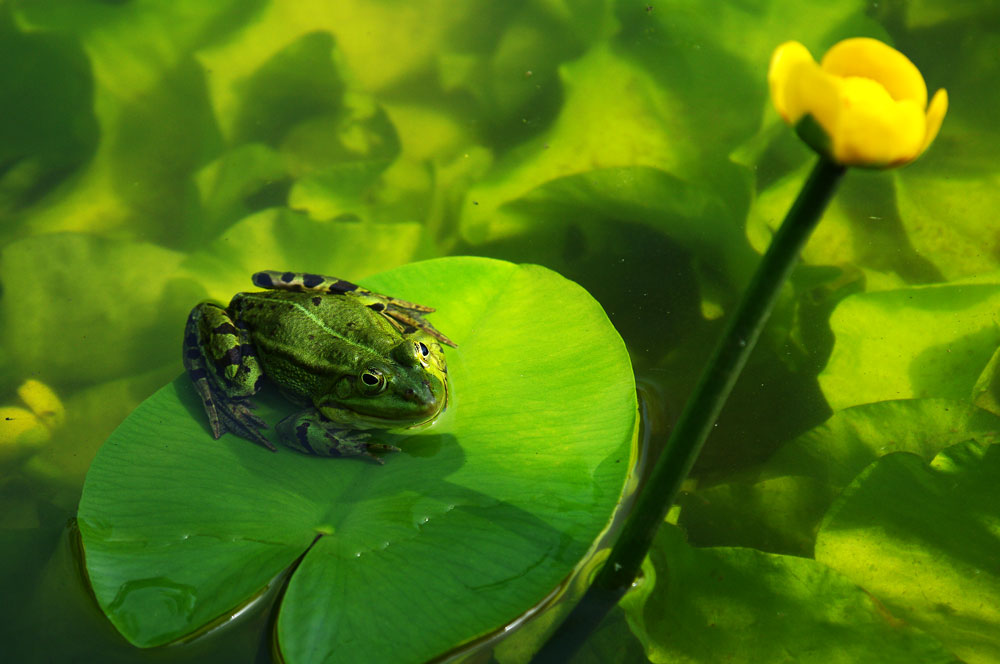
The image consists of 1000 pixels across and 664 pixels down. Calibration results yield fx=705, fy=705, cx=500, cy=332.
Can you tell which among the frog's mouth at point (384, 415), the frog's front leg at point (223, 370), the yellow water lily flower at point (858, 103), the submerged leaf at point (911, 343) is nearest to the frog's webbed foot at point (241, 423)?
the frog's front leg at point (223, 370)

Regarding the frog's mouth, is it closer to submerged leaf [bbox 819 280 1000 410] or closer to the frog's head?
the frog's head

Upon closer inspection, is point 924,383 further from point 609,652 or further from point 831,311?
point 609,652

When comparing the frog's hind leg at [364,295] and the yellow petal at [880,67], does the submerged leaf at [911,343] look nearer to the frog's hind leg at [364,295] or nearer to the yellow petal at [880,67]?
the frog's hind leg at [364,295]

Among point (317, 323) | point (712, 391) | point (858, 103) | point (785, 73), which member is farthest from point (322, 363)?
point (858, 103)

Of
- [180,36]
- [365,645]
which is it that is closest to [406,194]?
[180,36]

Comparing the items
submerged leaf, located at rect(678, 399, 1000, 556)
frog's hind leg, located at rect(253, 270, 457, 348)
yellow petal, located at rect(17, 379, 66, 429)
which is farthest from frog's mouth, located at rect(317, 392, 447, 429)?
yellow petal, located at rect(17, 379, 66, 429)

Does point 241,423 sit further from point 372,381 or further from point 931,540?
point 931,540
